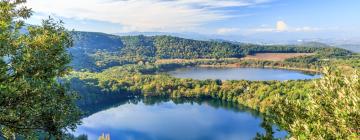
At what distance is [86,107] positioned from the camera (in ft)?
331

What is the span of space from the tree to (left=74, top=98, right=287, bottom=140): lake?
6016 cm

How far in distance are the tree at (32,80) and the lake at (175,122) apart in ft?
197

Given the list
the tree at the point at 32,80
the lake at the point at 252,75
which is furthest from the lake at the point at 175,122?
the tree at the point at 32,80

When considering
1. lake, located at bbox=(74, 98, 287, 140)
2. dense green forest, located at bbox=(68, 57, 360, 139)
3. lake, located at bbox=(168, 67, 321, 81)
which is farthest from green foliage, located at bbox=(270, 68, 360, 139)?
lake, located at bbox=(168, 67, 321, 81)

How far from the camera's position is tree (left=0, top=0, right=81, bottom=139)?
10625 millimetres

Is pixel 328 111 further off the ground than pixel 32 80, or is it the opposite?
pixel 32 80

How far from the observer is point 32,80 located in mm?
10734

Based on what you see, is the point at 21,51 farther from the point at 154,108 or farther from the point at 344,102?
the point at 154,108

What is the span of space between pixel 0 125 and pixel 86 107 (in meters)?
92.1

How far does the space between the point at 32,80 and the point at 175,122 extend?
75.0m

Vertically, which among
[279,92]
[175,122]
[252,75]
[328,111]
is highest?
[328,111]

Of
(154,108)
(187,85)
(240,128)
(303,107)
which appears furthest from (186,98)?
(303,107)

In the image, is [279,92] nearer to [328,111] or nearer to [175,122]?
[175,122]

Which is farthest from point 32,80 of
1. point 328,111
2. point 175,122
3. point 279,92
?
point 279,92
